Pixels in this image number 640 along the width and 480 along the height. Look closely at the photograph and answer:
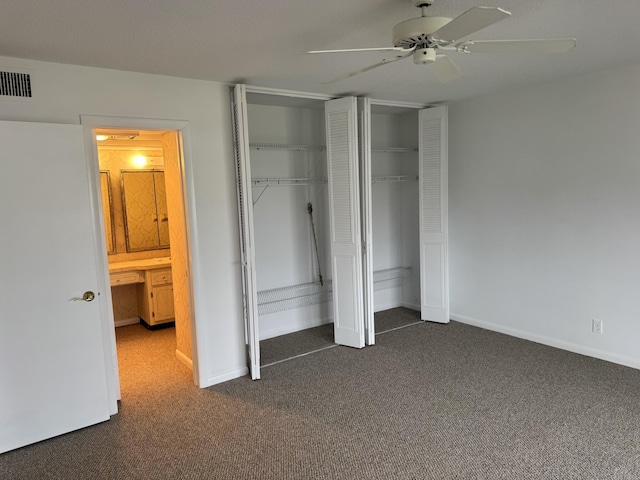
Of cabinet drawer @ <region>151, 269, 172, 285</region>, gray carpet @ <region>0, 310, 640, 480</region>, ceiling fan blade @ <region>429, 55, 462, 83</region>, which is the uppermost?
ceiling fan blade @ <region>429, 55, 462, 83</region>

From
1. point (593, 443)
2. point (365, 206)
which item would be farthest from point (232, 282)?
point (593, 443)

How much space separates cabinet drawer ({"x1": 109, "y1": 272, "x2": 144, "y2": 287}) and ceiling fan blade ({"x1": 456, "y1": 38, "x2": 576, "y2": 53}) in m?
4.28

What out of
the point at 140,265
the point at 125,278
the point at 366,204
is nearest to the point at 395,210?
the point at 366,204

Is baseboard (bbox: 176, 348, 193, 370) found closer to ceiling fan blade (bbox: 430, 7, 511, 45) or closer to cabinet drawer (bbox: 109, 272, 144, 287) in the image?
cabinet drawer (bbox: 109, 272, 144, 287)

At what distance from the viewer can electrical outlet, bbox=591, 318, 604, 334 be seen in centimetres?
399

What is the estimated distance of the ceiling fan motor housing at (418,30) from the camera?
79.7 inches

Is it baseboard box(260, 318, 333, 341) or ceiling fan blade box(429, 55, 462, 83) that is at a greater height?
ceiling fan blade box(429, 55, 462, 83)

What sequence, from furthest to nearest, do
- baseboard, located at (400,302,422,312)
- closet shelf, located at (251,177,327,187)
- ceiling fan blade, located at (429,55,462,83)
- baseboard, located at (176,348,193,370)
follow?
1. baseboard, located at (400,302,422,312)
2. closet shelf, located at (251,177,327,187)
3. baseboard, located at (176,348,193,370)
4. ceiling fan blade, located at (429,55,462,83)

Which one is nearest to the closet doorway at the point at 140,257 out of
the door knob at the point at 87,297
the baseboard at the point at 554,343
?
the door knob at the point at 87,297

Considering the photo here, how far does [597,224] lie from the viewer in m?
3.92

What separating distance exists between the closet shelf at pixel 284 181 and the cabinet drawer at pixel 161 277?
62.6 inches

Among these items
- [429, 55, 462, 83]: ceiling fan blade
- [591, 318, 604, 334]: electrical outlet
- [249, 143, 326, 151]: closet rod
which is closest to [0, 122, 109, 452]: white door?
[249, 143, 326, 151]: closet rod

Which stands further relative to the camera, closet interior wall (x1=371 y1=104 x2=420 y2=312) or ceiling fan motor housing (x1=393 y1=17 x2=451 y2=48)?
closet interior wall (x1=371 y1=104 x2=420 y2=312)

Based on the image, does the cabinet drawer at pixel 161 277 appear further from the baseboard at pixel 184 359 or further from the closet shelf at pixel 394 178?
the closet shelf at pixel 394 178
